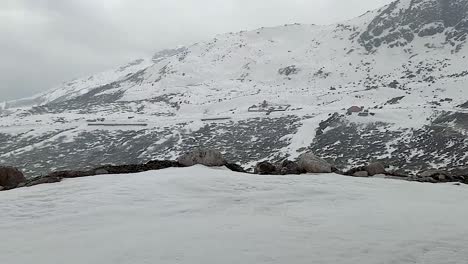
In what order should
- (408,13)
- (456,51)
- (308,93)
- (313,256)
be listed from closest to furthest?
(313,256) → (308,93) → (456,51) → (408,13)

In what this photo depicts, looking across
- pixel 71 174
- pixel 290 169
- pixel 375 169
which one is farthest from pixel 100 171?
pixel 375 169

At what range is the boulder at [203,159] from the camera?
15875 millimetres

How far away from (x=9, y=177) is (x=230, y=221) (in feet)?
30.1

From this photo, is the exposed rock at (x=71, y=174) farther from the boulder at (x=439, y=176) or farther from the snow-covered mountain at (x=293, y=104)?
the snow-covered mountain at (x=293, y=104)

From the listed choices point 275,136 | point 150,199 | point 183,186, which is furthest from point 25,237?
point 275,136

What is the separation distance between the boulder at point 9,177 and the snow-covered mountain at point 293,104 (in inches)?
895

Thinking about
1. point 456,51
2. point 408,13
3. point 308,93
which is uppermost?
point 408,13

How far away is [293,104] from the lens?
61469mm

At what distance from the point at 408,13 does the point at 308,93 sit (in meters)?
42.3

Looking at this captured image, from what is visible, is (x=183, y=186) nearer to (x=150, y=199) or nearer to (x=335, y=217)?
(x=150, y=199)

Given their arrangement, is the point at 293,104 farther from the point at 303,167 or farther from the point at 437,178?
the point at 303,167

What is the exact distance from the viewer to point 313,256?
6.59m

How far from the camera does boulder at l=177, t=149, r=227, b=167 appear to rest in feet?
52.1

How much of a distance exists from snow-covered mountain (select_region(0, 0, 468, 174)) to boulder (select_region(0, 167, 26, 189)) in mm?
22725
